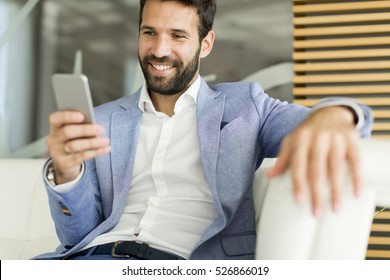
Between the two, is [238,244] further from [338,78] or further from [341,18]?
[341,18]

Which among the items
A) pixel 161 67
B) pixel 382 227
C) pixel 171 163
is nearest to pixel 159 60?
pixel 161 67

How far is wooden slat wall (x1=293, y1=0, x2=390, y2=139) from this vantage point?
317 centimetres

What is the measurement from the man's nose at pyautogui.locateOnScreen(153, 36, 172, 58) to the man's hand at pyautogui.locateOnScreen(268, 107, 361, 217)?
0.87 m

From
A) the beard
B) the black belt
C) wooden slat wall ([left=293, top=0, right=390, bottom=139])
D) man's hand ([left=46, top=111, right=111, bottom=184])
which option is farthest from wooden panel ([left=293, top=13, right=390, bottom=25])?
man's hand ([left=46, top=111, right=111, bottom=184])

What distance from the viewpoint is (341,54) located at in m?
3.21

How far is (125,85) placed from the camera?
3.50 m

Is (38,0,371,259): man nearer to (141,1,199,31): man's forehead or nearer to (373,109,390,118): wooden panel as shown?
(141,1,199,31): man's forehead

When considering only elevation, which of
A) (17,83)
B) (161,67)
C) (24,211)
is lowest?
(24,211)

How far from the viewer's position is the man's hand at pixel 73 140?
115cm

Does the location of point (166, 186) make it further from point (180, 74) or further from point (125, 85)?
point (125, 85)

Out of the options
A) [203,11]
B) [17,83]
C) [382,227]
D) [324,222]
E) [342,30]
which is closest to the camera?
[324,222]

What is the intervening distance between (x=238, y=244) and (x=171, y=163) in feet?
1.01

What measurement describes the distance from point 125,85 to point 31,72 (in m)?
0.64
